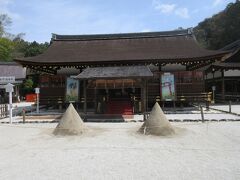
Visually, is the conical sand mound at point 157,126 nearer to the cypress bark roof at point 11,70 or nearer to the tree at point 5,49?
the cypress bark roof at point 11,70

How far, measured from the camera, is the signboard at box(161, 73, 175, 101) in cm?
1855

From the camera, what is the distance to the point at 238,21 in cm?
4997

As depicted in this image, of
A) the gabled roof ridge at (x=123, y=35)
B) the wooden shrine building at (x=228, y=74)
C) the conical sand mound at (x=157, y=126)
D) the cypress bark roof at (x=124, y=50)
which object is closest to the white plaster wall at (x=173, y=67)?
the cypress bark roof at (x=124, y=50)

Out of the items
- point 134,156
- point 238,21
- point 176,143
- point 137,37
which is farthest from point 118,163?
point 238,21

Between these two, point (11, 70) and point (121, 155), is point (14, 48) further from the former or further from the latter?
point (121, 155)

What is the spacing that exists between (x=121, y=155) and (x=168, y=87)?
1206 cm

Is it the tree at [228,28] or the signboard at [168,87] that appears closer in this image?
the signboard at [168,87]

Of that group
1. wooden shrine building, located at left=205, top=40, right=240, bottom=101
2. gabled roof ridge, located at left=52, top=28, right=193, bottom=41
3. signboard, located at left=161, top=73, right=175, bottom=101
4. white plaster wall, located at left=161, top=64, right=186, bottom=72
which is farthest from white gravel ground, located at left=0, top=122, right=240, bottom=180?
wooden shrine building, located at left=205, top=40, right=240, bottom=101

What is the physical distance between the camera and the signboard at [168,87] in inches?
730

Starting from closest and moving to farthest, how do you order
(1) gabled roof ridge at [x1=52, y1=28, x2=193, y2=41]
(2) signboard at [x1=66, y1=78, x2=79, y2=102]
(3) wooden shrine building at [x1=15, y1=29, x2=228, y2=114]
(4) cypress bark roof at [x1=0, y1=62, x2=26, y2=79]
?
(3) wooden shrine building at [x1=15, y1=29, x2=228, y2=114] → (2) signboard at [x1=66, y1=78, x2=79, y2=102] → (1) gabled roof ridge at [x1=52, y1=28, x2=193, y2=41] → (4) cypress bark roof at [x1=0, y1=62, x2=26, y2=79]

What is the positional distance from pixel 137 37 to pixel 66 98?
8.82 m

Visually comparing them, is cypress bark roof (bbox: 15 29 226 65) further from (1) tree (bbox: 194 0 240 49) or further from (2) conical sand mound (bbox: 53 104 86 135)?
(1) tree (bbox: 194 0 240 49)

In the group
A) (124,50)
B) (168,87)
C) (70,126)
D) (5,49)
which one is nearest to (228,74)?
(168,87)

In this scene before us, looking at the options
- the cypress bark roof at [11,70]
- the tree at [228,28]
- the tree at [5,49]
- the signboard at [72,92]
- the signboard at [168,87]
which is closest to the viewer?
the signboard at [168,87]
